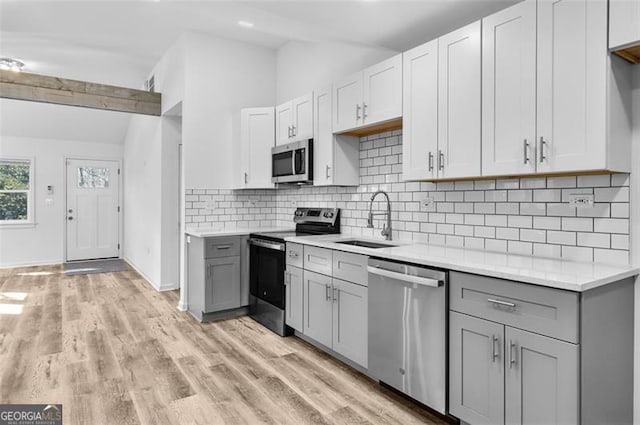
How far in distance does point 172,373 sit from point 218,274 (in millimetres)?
1304

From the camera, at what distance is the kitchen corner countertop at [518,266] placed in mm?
1617

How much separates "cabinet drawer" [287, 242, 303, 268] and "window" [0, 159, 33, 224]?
636 cm

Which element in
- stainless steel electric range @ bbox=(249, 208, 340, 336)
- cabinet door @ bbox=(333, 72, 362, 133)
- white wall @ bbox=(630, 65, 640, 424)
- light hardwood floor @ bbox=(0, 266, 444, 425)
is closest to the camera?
white wall @ bbox=(630, 65, 640, 424)

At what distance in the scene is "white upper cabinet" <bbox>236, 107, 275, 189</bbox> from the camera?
433 centimetres

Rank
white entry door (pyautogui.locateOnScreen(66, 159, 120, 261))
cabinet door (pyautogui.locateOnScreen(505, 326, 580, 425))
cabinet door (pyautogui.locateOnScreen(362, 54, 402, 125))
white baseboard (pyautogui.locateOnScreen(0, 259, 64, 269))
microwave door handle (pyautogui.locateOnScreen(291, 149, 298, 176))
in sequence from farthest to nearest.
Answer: white entry door (pyautogui.locateOnScreen(66, 159, 120, 261)) < white baseboard (pyautogui.locateOnScreen(0, 259, 64, 269)) < microwave door handle (pyautogui.locateOnScreen(291, 149, 298, 176)) < cabinet door (pyautogui.locateOnScreen(362, 54, 402, 125)) < cabinet door (pyautogui.locateOnScreen(505, 326, 580, 425))

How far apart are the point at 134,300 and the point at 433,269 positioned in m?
4.05

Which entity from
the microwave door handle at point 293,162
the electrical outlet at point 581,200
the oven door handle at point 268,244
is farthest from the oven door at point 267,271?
the electrical outlet at point 581,200

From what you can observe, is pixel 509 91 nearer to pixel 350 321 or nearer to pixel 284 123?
pixel 350 321

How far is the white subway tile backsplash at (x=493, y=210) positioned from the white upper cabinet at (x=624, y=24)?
65 centimetres

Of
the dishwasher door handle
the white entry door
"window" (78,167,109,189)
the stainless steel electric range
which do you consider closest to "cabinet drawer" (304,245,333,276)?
the stainless steel electric range

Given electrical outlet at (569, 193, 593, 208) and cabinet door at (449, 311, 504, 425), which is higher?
electrical outlet at (569, 193, 593, 208)

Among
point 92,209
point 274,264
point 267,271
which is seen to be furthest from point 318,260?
point 92,209

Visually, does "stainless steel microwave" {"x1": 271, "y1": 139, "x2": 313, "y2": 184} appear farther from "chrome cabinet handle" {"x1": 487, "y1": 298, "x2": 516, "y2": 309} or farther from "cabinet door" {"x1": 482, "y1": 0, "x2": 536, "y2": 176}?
"chrome cabinet handle" {"x1": 487, "y1": 298, "x2": 516, "y2": 309}

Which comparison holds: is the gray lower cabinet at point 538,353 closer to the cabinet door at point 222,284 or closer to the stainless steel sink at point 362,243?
the stainless steel sink at point 362,243
